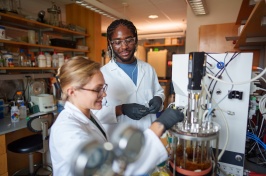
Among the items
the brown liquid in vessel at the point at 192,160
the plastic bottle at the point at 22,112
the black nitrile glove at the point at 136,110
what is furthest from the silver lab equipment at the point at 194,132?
the plastic bottle at the point at 22,112

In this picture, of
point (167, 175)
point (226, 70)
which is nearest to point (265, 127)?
point (226, 70)

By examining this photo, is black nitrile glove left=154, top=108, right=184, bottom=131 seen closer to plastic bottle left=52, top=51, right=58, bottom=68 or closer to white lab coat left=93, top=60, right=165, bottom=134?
white lab coat left=93, top=60, right=165, bottom=134

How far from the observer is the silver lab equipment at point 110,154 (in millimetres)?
300

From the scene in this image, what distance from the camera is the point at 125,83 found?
4.38 ft

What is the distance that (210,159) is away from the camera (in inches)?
27.8

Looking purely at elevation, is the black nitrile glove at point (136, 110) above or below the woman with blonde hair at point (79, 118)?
below

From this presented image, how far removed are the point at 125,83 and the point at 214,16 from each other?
7.83 ft

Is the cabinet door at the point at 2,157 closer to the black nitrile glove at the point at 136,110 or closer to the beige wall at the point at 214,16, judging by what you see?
the black nitrile glove at the point at 136,110

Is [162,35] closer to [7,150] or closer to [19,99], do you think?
[19,99]

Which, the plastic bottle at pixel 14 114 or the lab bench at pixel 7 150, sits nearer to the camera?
the lab bench at pixel 7 150

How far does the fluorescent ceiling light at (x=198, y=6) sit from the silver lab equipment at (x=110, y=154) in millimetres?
2550

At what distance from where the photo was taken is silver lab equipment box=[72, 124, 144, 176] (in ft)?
0.98

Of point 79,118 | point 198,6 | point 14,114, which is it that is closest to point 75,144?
point 79,118

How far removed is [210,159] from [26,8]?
431 cm
